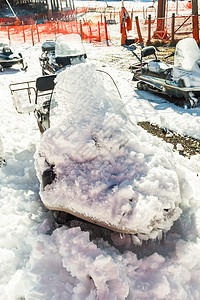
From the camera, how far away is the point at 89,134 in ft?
8.59

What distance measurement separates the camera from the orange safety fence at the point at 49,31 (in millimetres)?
19328

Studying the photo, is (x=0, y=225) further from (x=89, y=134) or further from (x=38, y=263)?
(x=89, y=134)

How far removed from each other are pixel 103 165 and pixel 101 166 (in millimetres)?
23

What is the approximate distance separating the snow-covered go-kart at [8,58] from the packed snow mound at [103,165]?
9.22m

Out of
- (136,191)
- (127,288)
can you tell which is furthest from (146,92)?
(127,288)

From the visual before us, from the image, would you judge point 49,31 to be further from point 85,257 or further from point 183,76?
point 85,257

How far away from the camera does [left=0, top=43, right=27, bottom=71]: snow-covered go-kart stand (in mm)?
11195

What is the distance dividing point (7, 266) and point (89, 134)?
4.65 ft

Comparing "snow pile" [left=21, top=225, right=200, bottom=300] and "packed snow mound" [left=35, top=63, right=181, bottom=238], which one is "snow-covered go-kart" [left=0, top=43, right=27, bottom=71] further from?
"snow pile" [left=21, top=225, right=200, bottom=300]

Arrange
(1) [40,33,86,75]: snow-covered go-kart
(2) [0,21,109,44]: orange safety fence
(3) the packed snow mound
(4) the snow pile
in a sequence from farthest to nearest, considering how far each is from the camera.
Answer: (2) [0,21,109,44]: orange safety fence < (1) [40,33,86,75]: snow-covered go-kart < (3) the packed snow mound < (4) the snow pile

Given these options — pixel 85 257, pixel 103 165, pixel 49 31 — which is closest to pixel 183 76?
pixel 103 165

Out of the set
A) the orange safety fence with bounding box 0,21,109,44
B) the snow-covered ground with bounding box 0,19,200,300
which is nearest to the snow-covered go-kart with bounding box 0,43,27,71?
the orange safety fence with bounding box 0,21,109,44

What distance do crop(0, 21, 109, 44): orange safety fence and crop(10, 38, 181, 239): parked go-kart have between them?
17509mm

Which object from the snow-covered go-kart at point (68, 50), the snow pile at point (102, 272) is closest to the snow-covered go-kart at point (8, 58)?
the snow-covered go-kart at point (68, 50)
